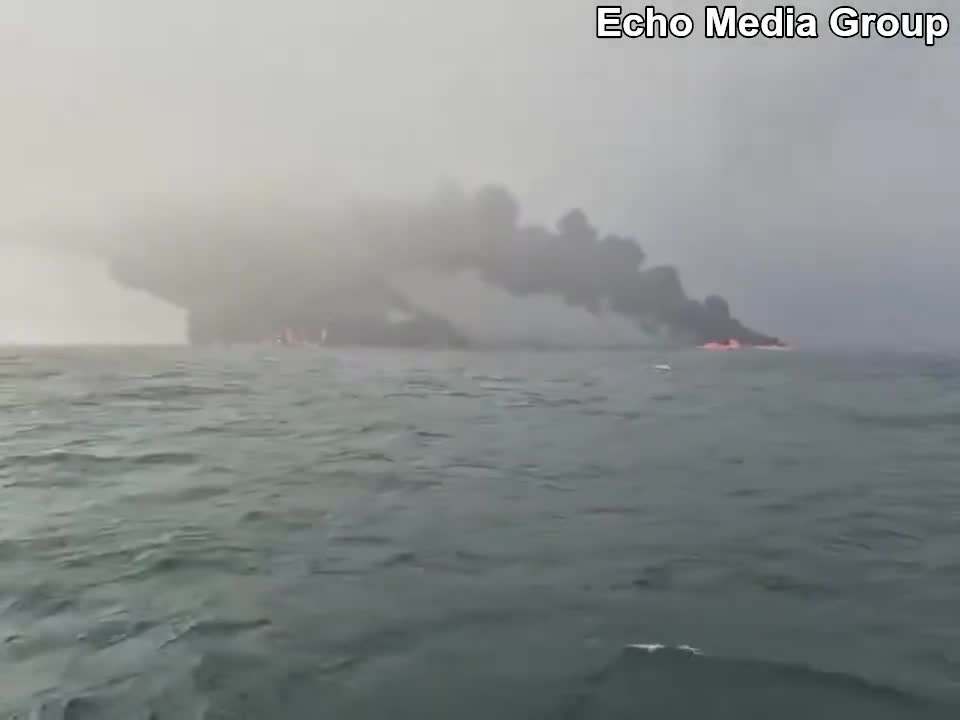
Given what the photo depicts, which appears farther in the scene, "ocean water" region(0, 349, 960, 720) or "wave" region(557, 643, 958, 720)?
"ocean water" region(0, 349, 960, 720)

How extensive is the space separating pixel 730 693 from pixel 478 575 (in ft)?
11.4

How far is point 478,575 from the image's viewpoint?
29.0 feet

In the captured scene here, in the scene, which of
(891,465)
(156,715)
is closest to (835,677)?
(156,715)

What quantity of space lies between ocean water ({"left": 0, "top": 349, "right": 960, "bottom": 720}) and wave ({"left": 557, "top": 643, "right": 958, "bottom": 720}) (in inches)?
1.1

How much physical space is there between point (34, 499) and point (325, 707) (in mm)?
9538

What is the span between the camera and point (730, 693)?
19.9 ft

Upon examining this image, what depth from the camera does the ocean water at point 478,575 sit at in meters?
6.15

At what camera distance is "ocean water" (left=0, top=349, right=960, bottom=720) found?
6.15 m

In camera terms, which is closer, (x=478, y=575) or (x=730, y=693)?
(x=730, y=693)

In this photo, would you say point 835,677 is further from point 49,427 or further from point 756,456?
point 49,427

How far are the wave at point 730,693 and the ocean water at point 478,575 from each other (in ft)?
0.09

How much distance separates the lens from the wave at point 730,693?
19.0 ft

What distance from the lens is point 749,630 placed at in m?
7.23

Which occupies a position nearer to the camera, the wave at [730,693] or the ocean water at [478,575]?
the wave at [730,693]
